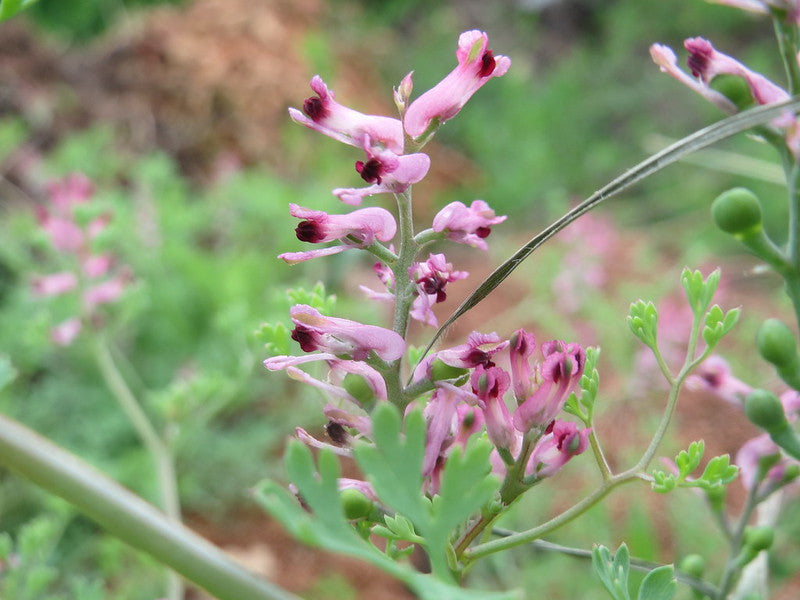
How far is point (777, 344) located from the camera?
1.37 ft

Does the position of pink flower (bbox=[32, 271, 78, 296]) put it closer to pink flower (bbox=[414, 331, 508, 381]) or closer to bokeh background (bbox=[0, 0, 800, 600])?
bokeh background (bbox=[0, 0, 800, 600])

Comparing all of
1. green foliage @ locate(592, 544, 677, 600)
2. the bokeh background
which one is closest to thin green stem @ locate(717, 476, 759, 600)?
green foliage @ locate(592, 544, 677, 600)

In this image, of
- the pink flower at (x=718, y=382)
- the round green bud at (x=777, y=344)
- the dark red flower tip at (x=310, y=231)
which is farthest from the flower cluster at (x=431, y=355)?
the pink flower at (x=718, y=382)

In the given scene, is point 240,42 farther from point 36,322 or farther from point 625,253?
point 36,322

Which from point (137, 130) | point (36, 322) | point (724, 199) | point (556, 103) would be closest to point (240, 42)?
point (137, 130)

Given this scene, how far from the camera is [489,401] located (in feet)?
1.38

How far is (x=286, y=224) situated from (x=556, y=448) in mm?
1990

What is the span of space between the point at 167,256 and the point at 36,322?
118 centimetres

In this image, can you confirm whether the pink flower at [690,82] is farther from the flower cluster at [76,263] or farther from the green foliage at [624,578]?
the flower cluster at [76,263]

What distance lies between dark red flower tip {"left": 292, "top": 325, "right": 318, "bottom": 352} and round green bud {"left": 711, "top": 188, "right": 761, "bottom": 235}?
24 cm

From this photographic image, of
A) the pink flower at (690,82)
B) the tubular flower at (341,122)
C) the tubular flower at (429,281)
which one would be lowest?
the tubular flower at (429,281)

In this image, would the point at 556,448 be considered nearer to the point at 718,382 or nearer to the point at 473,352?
the point at 473,352

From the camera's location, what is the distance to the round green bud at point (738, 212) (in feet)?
1.38

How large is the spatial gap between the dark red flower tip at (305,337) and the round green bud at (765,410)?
0.25 m
